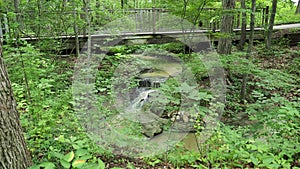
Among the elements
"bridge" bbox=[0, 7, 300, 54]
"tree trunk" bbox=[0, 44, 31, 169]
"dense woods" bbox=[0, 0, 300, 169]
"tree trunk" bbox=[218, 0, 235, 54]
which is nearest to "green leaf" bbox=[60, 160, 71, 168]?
"dense woods" bbox=[0, 0, 300, 169]

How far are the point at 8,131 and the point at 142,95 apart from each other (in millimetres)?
4686

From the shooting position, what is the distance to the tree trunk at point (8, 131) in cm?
149

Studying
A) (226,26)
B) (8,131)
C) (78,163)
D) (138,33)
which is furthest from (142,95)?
(78,163)

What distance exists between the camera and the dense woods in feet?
7.70

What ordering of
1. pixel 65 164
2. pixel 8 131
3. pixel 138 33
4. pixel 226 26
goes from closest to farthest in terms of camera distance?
1. pixel 65 164
2. pixel 8 131
3. pixel 226 26
4. pixel 138 33

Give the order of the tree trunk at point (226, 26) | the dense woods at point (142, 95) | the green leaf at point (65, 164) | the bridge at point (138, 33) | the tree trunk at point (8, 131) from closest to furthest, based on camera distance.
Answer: the green leaf at point (65, 164) < the tree trunk at point (8, 131) < the dense woods at point (142, 95) < the tree trunk at point (226, 26) < the bridge at point (138, 33)

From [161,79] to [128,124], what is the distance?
3.35 meters

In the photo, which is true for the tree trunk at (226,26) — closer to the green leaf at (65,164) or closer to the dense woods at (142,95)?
the dense woods at (142,95)

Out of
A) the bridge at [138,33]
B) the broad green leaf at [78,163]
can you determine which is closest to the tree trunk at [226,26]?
the bridge at [138,33]

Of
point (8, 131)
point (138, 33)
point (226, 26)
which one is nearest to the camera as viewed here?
point (8, 131)

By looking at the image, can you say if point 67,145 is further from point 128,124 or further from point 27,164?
point 128,124

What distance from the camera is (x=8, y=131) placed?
5.01ft

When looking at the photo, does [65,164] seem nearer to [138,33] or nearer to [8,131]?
[8,131]

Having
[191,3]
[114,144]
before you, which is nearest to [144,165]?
A: [114,144]
